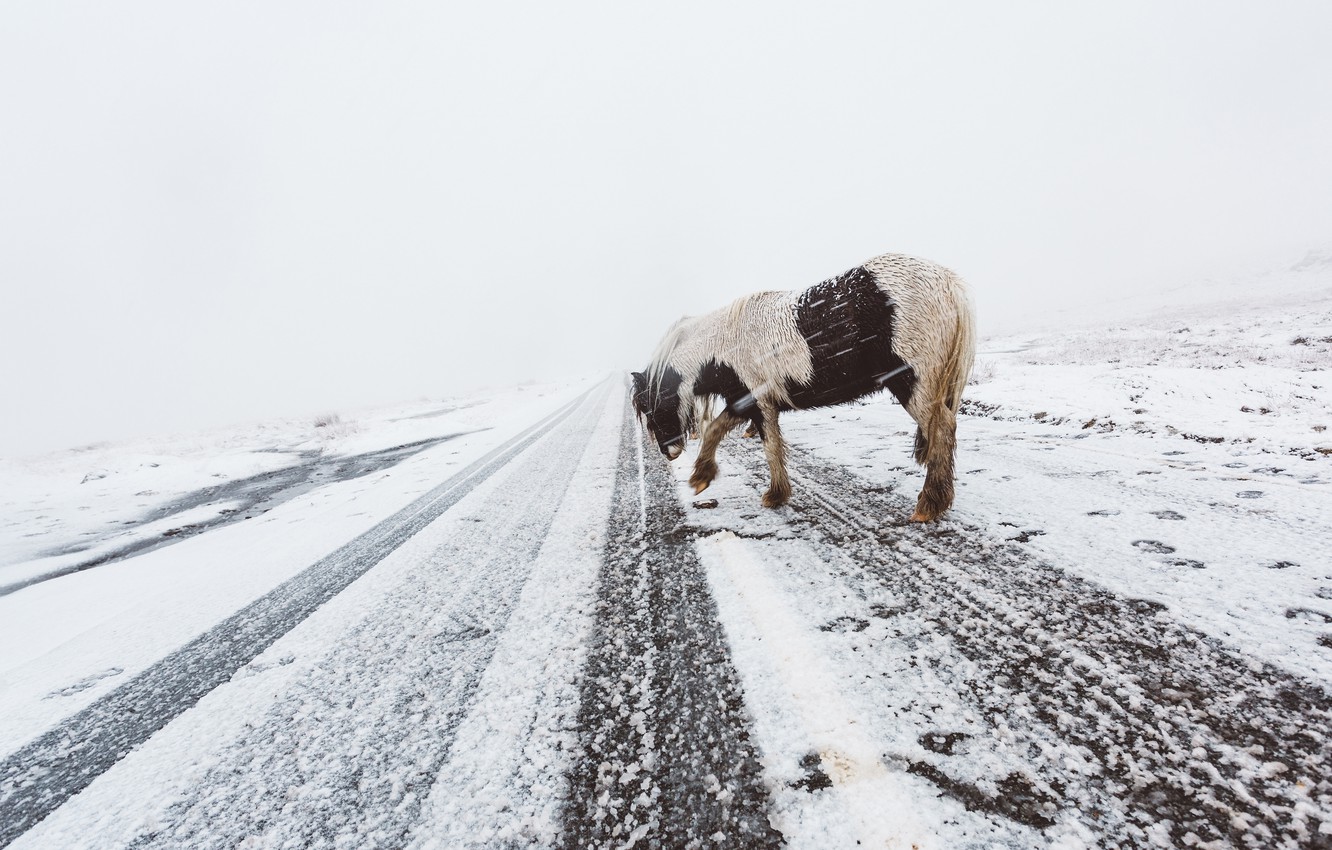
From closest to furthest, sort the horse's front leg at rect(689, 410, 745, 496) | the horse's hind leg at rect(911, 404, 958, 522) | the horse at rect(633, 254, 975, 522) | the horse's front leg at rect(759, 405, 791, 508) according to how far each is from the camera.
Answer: the horse's hind leg at rect(911, 404, 958, 522) < the horse at rect(633, 254, 975, 522) < the horse's front leg at rect(759, 405, 791, 508) < the horse's front leg at rect(689, 410, 745, 496)

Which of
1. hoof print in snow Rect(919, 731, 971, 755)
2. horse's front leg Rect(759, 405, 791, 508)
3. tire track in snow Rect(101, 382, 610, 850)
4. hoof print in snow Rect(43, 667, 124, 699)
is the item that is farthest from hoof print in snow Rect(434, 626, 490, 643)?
horse's front leg Rect(759, 405, 791, 508)

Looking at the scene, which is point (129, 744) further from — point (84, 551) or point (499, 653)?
point (84, 551)

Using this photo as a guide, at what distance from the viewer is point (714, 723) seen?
1.43m

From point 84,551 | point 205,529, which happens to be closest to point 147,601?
point 205,529

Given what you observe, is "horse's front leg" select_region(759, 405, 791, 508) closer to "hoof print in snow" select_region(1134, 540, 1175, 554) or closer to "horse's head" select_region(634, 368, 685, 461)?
"horse's head" select_region(634, 368, 685, 461)

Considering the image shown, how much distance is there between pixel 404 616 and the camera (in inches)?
93.3

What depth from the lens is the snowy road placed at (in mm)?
1099

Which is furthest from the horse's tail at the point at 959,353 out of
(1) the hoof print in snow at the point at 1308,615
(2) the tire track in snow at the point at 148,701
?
(2) the tire track in snow at the point at 148,701

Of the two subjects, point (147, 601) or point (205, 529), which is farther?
point (205, 529)

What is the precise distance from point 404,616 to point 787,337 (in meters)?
2.83

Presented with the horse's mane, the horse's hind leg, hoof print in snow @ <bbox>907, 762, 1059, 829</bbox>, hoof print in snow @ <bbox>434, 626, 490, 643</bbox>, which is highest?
the horse's mane

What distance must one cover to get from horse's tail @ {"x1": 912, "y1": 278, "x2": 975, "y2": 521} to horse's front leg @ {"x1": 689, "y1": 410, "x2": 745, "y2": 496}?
1.38 m

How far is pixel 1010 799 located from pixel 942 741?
7.5 inches

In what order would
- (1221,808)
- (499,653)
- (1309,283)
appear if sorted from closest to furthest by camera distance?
(1221,808), (499,653), (1309,283)
